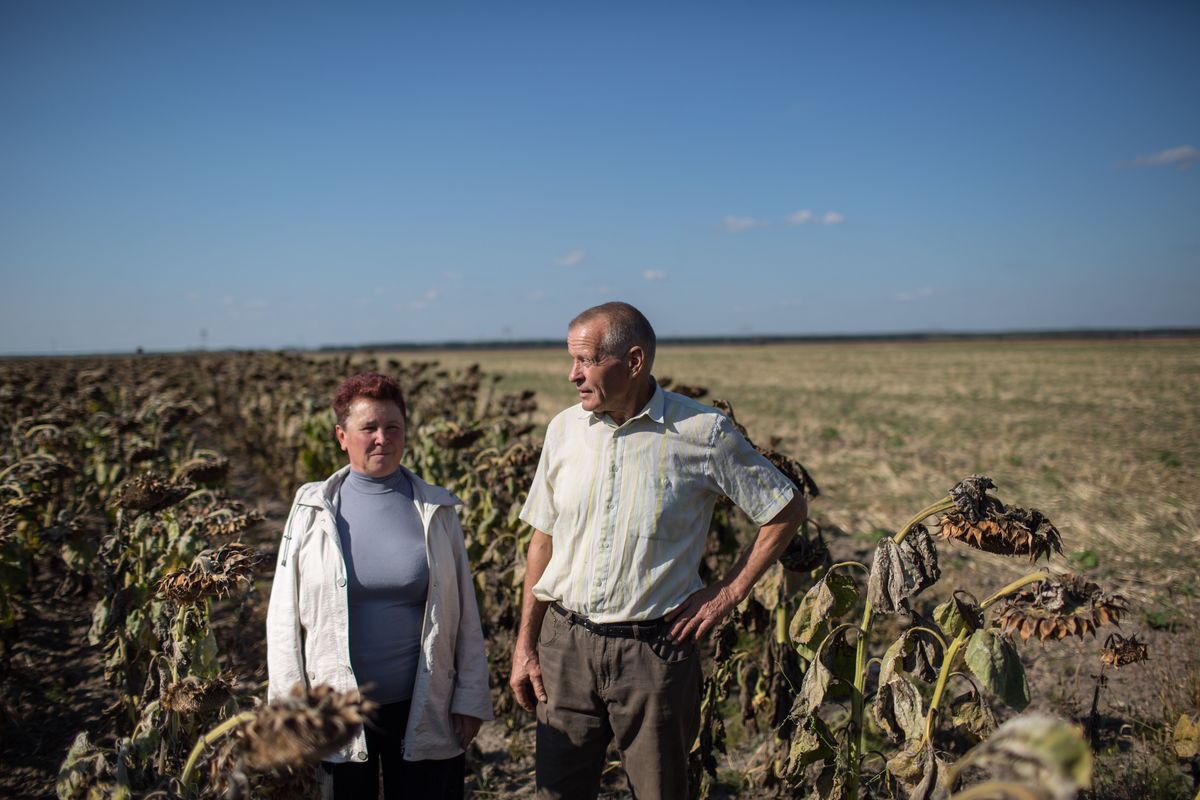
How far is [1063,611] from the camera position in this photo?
1775 millimetres

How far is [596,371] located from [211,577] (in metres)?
1.23

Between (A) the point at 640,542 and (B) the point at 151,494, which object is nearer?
(A) the point at 640,542

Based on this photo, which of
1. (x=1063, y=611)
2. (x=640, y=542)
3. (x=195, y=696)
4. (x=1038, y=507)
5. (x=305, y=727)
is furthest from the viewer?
(x=1038, y=507)

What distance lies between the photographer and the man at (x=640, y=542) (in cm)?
236

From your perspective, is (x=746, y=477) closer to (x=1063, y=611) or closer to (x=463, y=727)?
(x=1063, y=611)

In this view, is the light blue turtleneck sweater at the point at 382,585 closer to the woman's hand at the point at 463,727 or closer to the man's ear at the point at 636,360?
the woman's hand at the point at 463,727

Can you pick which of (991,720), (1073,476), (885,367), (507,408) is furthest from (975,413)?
(885,367)

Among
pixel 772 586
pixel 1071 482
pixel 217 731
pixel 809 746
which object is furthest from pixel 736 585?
pixel 1071 482

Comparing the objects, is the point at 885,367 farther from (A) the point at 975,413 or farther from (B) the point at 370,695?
(B) the point at 370,695

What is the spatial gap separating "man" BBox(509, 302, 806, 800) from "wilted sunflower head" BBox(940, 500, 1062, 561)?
22.2 inches

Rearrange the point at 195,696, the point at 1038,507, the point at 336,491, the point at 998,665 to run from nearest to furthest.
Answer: the point at 998,665 < the point at 195,696 < the point at 336,491 < the point at 1038,507

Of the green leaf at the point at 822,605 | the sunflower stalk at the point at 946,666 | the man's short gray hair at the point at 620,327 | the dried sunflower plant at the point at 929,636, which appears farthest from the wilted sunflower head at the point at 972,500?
the man's short gray hair at the point at 620,327

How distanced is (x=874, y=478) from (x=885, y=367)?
3352 centimetres

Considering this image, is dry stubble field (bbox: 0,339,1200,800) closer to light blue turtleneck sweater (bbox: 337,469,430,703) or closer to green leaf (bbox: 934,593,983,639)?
light blue turtleneck sweater (bbox: 337,469,430,703)
